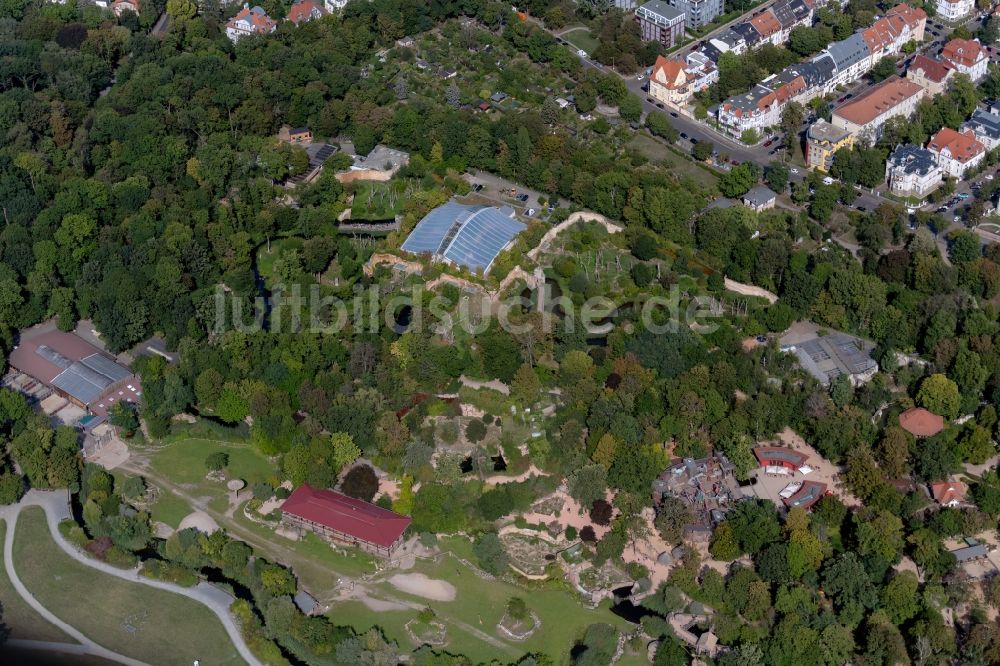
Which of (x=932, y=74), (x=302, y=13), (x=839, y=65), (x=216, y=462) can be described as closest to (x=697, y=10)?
(x=839, y=65)

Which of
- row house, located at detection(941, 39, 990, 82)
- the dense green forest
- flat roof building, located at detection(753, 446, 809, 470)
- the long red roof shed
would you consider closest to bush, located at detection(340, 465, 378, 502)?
the long red roof shed

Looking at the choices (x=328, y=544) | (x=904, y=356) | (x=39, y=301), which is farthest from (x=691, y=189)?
(x=39, y=301)

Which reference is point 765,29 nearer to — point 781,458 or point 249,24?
point 249,24

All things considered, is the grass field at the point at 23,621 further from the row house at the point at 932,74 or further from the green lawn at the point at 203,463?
the row house at the point at 932,74

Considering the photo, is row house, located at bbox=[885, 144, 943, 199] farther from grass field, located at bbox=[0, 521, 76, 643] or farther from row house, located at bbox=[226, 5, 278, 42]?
grass field, located at bbox=[0, 521, 76, 643]

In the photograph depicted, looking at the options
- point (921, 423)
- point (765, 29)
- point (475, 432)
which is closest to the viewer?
point (921, 423)

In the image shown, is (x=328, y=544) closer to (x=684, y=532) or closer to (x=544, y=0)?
(x=684, y=532)

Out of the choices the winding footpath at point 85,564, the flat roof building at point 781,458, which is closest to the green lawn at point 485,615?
the winding footpath at point 85,564
